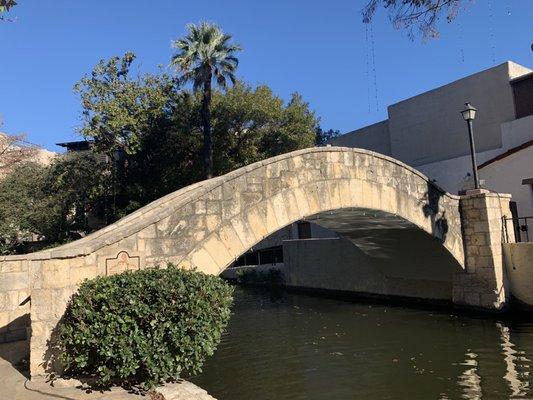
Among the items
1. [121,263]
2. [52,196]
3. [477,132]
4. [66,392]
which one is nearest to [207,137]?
[52,196]

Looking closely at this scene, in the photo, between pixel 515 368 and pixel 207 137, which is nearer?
pixel 515 368

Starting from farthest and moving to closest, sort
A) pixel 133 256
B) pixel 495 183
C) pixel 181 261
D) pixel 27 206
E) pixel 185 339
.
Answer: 1. pixel 27 206
2. pixel 495 183
3. pixel 181 261
4. pixel 133 256
5. pixel 185 339

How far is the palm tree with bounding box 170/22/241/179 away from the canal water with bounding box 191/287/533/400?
37.9 feet

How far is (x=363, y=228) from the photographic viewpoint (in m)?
A: 15.9

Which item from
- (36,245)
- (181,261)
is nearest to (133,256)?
(181,261)

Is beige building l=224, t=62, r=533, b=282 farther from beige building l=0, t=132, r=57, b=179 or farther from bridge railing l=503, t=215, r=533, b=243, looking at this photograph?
beige building l=0, t=132, r=57, b=179

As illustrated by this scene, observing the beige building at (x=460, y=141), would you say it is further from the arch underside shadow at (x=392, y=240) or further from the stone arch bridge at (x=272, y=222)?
the stone arch bridge at (x=272, y=222)

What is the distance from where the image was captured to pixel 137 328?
578 centimetres

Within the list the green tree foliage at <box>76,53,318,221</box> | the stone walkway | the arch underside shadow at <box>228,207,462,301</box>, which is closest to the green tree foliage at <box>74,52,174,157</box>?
the green tree foliage at <box>76,53,318,221</box>

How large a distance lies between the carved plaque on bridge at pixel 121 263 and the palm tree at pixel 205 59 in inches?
628

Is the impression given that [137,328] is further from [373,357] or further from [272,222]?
[373,357]

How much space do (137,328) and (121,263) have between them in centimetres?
161

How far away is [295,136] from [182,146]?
19.5 ft

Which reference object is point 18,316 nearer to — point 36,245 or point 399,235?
point 399,235
